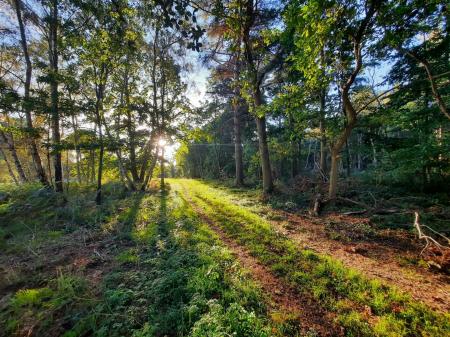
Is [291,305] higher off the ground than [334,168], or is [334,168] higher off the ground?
[334,168]

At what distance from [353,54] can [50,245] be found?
36.6ft

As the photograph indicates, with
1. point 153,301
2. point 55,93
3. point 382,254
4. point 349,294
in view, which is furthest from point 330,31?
point 55,93

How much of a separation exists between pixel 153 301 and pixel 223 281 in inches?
46.0

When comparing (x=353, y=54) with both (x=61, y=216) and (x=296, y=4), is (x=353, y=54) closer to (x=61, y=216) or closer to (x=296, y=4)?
(x=296, y=4)

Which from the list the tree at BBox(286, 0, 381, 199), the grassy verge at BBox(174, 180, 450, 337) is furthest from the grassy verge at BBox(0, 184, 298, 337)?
the tree at BBox(286, 0, 381, 199)

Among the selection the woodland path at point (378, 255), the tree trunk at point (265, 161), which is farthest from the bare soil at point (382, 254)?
the tree trunk at point (265, 161)

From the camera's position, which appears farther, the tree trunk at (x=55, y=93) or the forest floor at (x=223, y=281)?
the tree trunk at (x=55, y=93)

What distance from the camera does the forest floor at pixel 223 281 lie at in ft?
8.90

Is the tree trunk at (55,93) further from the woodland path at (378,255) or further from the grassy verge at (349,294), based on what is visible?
the woodland path at (378,255)

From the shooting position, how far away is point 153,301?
3.21m

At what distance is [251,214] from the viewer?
756cm

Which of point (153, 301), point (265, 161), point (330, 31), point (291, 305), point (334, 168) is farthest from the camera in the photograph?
point (265, 161)

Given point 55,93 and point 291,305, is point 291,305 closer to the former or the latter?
point 291,305

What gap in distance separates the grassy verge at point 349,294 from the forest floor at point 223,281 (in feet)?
0.05
